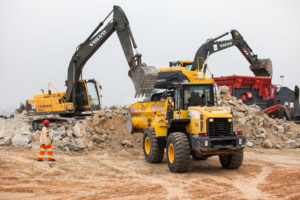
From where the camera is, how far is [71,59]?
610 inches

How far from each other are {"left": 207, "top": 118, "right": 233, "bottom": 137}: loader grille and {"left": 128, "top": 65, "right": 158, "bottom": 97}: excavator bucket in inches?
166

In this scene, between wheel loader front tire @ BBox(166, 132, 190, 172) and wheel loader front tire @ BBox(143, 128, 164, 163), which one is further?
wheel loader front tire @ BBox(143, 128, 164, 163)

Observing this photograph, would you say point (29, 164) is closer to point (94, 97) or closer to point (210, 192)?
point (210, 192)

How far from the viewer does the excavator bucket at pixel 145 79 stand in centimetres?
1210

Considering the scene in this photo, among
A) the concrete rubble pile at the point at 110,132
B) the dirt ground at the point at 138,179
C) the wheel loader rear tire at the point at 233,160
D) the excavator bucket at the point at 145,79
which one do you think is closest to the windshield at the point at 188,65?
the concrete rubble pile at the point at 110,132

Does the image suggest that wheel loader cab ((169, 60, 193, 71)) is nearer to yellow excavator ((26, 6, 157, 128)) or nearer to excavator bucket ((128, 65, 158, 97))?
yellow excavator ((26, 6, 157, 128))

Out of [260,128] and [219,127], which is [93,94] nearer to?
[260,128]

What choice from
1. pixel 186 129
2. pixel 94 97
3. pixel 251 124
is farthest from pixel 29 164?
pixel 251 124

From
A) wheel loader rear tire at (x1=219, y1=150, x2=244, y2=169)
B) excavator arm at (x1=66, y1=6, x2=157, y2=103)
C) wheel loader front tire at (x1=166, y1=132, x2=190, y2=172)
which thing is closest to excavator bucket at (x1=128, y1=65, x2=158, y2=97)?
excavator arm at (x1=66, y1=6, x2=157, y2=103)

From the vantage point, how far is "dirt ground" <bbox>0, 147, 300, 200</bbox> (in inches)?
259

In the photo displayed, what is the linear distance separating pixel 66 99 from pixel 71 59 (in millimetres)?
1972

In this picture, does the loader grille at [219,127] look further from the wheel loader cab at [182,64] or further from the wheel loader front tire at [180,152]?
the wheel loader cab at [182,64]

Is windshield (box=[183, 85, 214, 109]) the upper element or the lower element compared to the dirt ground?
upper

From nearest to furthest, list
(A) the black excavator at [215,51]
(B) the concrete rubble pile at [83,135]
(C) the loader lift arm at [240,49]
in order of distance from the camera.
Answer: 1. (B) the concrete rubble pile at [83,135]
2. (A) the black excavator at [215,51]
3. (C) the loader lift arm at [240,49]
